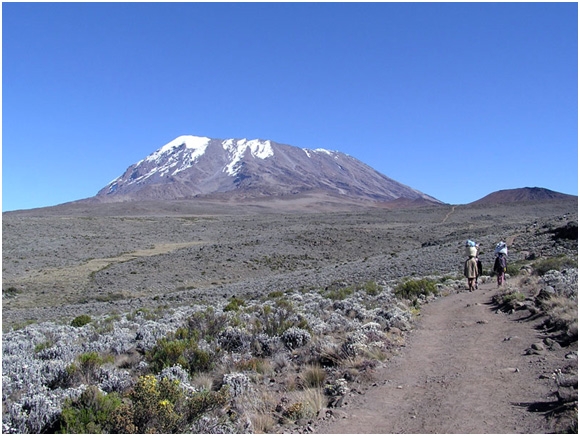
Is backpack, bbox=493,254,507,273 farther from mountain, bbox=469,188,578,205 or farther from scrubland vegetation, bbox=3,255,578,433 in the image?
mountain, bbox=469,188,578,205

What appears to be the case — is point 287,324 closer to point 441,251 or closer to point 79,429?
point 79,429

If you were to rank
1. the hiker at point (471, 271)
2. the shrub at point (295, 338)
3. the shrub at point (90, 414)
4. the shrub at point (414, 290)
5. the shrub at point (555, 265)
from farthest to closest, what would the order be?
1. the shrub at point (555, 265)
2. the hiker at point (471, 271)
3. the shrub at point (414, 290)
4. the shrub at point (295, 338)
5. the shrub at point (90, 414)

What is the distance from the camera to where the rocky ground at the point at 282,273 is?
553 cm

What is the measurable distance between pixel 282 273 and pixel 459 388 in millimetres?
26981

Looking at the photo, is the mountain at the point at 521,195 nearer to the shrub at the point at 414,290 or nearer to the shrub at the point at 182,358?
the shrub at the point at 414,290

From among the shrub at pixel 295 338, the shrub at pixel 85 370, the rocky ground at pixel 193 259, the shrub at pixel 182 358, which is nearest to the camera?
the shrub at pixel 85 370

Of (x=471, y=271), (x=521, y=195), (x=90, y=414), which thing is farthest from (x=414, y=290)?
(x=521, y=195)

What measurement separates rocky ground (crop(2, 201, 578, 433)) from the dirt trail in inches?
0.9

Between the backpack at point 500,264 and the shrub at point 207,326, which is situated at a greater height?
the backpack at point 500,264

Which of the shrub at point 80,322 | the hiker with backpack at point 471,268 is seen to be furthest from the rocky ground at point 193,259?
the hiker with backpack at point 471,268

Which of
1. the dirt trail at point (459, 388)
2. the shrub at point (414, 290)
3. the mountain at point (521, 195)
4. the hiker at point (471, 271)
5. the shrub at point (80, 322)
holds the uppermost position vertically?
the mountain at point (521, 195)

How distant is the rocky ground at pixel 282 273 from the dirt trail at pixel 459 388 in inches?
0.9

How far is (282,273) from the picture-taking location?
105 feet

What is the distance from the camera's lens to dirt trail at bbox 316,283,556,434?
436cm
